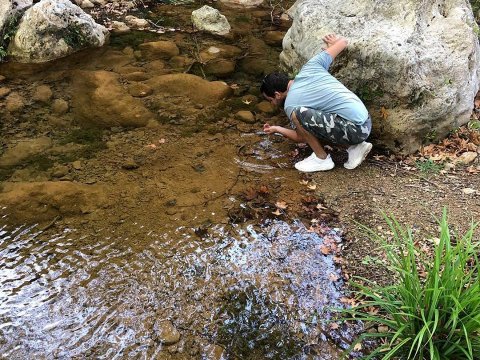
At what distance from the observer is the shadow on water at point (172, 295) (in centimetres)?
352

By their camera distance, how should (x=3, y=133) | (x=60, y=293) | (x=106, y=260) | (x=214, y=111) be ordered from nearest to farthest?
(x=60, y=293), (x=106, y=260), (x=3, y=133), (x=214, y=111)

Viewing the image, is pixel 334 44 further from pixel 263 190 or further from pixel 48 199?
pixel 48 199

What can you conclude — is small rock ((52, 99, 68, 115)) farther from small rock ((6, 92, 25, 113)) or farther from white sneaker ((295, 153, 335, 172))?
white sneaker ((295, 153, 335, 172))

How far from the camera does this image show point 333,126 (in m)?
5.17

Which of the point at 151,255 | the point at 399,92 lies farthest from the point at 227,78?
the point at 151,255

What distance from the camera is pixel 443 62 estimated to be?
5371mm

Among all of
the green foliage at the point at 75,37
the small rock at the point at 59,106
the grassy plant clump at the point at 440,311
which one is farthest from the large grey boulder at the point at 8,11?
the grassy plant clump at the point at 440,311

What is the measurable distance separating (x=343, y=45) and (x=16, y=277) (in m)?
4.62

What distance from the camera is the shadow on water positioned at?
3523mm

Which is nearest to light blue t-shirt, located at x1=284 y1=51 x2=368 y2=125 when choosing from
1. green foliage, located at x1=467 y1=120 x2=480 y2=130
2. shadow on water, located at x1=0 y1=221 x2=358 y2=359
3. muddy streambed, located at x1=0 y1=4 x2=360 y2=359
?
muddy streambed, located at x1=0 y1=4 x2=360 y2=359

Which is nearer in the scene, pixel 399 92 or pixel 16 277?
pixel 16 277

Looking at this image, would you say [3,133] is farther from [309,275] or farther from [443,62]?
[443,62]

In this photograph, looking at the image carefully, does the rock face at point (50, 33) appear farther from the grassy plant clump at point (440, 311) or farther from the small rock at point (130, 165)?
the grassy plant clump at point (440, 311)

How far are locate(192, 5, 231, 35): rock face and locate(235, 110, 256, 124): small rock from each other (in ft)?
12.6
